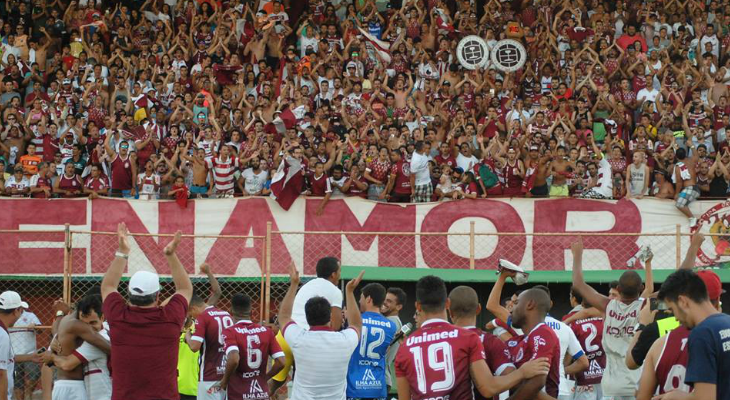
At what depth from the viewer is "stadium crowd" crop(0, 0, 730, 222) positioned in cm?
1973

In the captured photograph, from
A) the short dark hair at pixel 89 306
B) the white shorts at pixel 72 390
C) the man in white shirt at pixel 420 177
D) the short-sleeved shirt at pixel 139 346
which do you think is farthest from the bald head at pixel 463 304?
the man in white shirt at pixel 420 177

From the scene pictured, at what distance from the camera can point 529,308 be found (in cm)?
750

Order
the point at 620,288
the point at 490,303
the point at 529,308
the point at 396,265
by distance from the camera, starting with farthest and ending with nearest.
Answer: the point at 396,265 < the point at 620,288 < the point at 490,303 < the point at 529,308

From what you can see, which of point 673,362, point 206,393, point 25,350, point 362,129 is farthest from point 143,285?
point 362,129

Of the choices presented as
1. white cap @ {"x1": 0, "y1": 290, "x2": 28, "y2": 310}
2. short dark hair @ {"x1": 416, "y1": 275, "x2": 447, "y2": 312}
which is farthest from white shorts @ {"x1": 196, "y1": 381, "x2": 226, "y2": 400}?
short dark hair @ {"x1": 416, "y1": 275, "x2": 447, "y2": 312}

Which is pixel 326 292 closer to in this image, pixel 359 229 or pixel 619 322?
pixel 619 322

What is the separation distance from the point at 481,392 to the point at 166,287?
1150 cm

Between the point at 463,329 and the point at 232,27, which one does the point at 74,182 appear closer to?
the point at 232,27

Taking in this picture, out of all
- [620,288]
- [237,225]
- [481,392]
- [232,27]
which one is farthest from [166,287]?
[481,392]

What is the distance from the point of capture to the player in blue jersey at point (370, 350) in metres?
9.81

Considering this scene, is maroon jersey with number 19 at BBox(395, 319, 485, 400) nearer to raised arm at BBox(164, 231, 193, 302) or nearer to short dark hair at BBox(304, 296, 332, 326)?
short dark hair at BBox(304, 296, 332, 326)

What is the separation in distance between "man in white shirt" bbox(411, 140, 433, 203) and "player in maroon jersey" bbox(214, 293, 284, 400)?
9300mm

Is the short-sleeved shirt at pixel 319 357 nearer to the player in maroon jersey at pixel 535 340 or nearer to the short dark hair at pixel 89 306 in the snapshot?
the player in maroon jersey at pixel 535 340

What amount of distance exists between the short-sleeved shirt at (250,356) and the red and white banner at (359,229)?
685cm
